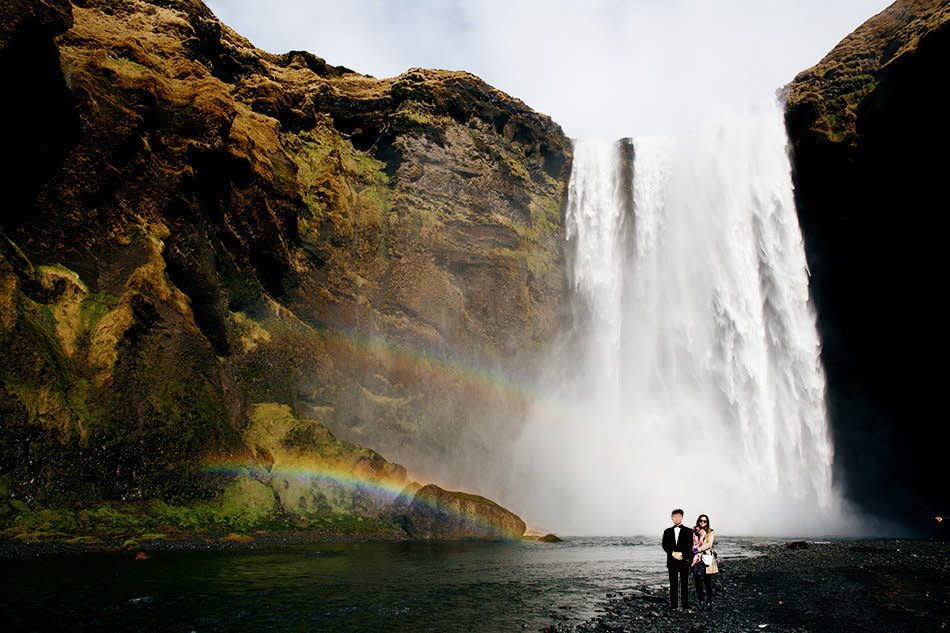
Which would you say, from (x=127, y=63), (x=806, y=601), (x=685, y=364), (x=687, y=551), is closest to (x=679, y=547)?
(x=687, y=551)

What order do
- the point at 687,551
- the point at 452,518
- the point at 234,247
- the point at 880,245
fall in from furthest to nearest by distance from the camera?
1. the point at 880,245
2. the point at 234,247
3. the point at 452,518
4. the point at 687,551

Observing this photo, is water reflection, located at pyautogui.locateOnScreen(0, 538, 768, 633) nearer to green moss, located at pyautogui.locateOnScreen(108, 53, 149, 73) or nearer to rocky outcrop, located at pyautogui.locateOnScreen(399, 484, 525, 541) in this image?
rocky outcrop, located at pyautogui.locateOnScreen(399, 484, 525, 541)

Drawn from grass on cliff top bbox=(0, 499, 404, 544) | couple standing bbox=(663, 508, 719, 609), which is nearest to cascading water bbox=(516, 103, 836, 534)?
grass on cliff top bbox=(0, 499, 404, 544)

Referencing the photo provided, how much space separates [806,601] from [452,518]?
17.4 metres

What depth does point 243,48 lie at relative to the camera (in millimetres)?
39375

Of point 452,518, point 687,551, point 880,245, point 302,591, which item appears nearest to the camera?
point 687,551

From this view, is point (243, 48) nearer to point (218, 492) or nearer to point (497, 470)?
point (218, 492)

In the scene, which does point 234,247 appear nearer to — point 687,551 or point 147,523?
point 147,523

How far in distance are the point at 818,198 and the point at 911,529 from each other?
2296cm

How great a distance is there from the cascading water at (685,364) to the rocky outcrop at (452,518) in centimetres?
1001

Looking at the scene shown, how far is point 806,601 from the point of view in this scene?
10.7 metres

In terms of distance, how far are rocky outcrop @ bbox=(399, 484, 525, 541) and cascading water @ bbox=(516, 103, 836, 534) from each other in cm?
1001

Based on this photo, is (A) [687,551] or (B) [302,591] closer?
(A) [687,551]

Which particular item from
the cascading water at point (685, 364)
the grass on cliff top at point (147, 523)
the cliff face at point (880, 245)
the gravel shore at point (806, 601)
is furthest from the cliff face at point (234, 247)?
the cliff face at point (880, 245)
